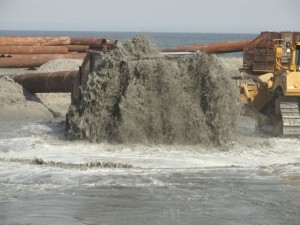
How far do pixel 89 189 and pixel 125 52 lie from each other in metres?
5.23

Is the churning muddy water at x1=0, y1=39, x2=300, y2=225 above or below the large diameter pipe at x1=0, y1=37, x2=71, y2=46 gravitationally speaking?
below

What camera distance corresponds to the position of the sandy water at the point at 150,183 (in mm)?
8203

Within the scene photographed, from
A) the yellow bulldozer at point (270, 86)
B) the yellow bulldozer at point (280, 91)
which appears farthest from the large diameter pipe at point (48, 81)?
the yellow bulldozer at point (280, 91)

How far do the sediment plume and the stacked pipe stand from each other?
935 cm

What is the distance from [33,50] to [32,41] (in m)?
1.76

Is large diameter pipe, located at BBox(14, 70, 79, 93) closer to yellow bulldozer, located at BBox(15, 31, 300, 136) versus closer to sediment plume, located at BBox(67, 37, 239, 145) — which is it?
yellow bulldozer, located at BBox(15, 31, 300, 136)

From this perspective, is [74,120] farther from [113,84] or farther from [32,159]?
[32,159]

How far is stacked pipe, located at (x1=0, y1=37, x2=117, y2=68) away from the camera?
24.9m

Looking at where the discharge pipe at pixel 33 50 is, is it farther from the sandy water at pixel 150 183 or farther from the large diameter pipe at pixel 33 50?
the sandy water at pixel 150 183

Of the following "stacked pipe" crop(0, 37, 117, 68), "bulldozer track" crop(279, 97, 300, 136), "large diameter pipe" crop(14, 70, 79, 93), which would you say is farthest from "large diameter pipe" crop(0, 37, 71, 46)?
"bulldozer track" crop(279, 97, 300, 136)

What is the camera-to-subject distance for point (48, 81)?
18875mm

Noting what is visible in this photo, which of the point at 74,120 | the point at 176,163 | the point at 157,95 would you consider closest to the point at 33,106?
the point at 74,120

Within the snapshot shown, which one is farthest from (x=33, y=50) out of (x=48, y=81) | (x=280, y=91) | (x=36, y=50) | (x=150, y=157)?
(x=150, y=157)

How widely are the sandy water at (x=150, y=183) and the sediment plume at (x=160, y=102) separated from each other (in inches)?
14.2
